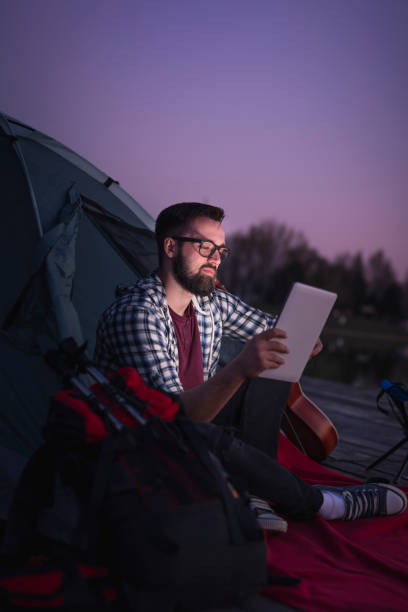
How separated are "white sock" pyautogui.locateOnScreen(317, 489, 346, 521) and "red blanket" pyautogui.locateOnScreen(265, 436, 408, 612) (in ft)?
0.12

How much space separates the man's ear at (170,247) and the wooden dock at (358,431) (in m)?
1.75

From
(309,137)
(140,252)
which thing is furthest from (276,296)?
(140,252)

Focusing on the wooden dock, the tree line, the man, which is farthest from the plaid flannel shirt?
the tree line

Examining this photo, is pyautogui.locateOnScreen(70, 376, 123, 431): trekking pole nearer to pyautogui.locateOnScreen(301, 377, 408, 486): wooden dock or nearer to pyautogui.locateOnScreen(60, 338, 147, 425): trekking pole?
pyautogui.locateOnScreen(60, 338, 147, 425): trekking pole

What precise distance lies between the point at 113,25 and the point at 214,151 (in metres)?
6.25

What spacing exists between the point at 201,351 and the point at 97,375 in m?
0.73

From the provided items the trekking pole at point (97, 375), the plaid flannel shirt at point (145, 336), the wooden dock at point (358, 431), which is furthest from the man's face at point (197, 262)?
the wooden dock at point (358, 431)

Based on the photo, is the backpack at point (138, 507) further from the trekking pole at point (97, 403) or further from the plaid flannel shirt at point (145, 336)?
the plaid flannel shirt at point (145, 336)

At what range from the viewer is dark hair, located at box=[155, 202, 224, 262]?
6.95ft

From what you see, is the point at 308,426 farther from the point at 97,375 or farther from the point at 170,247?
the point at 97,375

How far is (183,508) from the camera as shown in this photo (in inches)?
44.4

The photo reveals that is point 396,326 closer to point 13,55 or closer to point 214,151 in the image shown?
point 214,151

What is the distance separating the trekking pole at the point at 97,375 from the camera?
54.3 inches

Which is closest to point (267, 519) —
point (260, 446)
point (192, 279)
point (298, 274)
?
point (260, 446)
